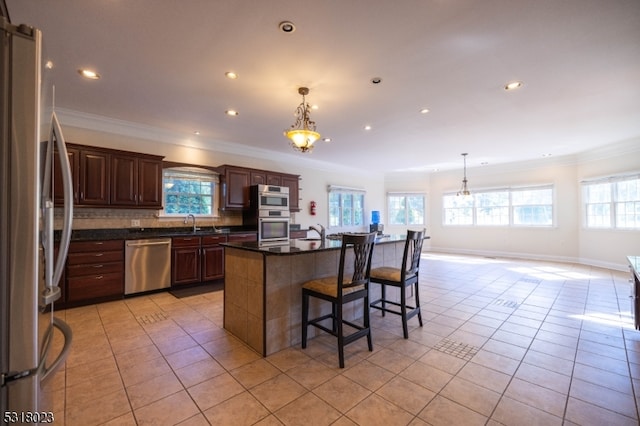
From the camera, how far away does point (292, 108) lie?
393 cm

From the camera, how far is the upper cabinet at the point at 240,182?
546 centimetres

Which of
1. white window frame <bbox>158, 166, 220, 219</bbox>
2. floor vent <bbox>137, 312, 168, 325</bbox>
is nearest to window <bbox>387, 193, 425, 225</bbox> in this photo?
white window frame <bbox>158, 166, 220, 219</bbox>

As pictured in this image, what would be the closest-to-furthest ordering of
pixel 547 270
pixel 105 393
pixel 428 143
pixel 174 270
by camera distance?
pixel 105 393 < pixel 174 270 < pixel 428 143 < pixel 547 270

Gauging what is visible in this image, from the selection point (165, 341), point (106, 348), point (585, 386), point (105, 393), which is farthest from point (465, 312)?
point (106, 348)

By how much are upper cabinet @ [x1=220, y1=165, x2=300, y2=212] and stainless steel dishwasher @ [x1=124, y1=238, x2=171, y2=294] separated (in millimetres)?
1420

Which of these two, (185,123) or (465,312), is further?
(185,123)

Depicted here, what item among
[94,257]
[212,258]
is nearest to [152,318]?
[94,257]

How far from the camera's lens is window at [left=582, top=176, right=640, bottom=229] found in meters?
5.78

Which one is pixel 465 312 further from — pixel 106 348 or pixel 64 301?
pixel 64 301

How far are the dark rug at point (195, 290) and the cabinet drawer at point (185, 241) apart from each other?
0.73 meters

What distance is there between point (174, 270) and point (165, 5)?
368 centimetres

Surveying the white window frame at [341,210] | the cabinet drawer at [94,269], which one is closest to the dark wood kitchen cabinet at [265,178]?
the white window frame at [341,210]

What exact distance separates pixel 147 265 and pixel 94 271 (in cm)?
63

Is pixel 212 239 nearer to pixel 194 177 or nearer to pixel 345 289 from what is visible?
pixel 194 177
